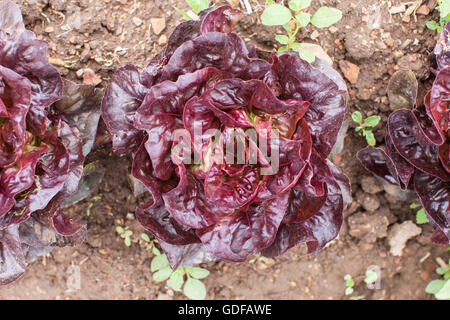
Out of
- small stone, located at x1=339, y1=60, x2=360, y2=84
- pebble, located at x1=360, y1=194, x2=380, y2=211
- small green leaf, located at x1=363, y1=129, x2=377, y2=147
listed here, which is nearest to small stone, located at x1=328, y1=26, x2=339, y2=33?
small stone, located at x1=339, y1=60, x2=360, y2=84

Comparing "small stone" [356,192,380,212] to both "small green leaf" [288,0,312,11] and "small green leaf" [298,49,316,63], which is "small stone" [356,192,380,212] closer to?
"small green leaf" [298,49,316,63]

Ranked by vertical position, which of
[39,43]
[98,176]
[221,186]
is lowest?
[98,176]

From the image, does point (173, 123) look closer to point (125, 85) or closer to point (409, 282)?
point (125, 85)

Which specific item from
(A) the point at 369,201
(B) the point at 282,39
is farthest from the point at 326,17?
(A) the point at 369,201

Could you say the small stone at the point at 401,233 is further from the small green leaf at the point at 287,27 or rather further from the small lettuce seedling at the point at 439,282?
the small green leaf at the point at 287,27

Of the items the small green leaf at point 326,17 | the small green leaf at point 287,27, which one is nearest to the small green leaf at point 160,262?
the small green leaf at point 287,27

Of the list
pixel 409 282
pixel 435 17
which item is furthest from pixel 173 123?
pixel 409 282

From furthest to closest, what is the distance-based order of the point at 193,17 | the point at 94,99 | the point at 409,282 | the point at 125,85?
the point at 409,282 → the point at 193,17 → the point at 94,99 → the point at 125,85
